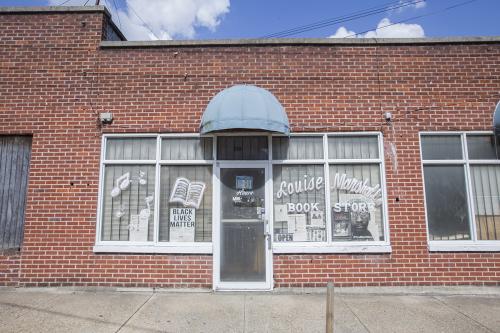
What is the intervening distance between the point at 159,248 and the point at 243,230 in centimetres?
160

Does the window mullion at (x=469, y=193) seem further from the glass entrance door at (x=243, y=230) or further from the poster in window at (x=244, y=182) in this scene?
the poster in window at (x=244, y=182)

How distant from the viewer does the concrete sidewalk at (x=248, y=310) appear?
488 cm

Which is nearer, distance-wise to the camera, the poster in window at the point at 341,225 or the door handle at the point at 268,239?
the door handle at the point at 268,239

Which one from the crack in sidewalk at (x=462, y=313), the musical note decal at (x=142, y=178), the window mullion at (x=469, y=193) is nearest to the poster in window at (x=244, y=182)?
the musical note decal at (x=142, y=178)

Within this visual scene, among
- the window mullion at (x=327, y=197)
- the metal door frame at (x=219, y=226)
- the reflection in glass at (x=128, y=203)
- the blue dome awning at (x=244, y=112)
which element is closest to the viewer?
the blue dome awning at (x=244, y=112)

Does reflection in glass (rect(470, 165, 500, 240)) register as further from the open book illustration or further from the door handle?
the open book illustration

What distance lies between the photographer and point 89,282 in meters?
6.60

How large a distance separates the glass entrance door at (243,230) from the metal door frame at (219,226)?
0.7 inches

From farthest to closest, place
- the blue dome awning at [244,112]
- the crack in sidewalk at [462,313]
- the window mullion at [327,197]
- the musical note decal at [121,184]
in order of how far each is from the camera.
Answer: the musical note decal at [121,184]
the window mullion at [327,197]
the blue dome awning at [244,112]
the crack in sidewalk at [462,313]

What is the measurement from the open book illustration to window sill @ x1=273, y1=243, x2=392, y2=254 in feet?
5.71

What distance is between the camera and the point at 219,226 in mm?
6727

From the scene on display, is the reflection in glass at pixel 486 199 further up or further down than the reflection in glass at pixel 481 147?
further down

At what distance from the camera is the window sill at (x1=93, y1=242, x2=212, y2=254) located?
6629mm

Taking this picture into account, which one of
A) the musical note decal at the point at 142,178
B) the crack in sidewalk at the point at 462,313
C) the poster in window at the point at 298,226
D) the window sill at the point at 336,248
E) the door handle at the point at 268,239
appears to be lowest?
the crack in sidewalk at the point at 462,313
